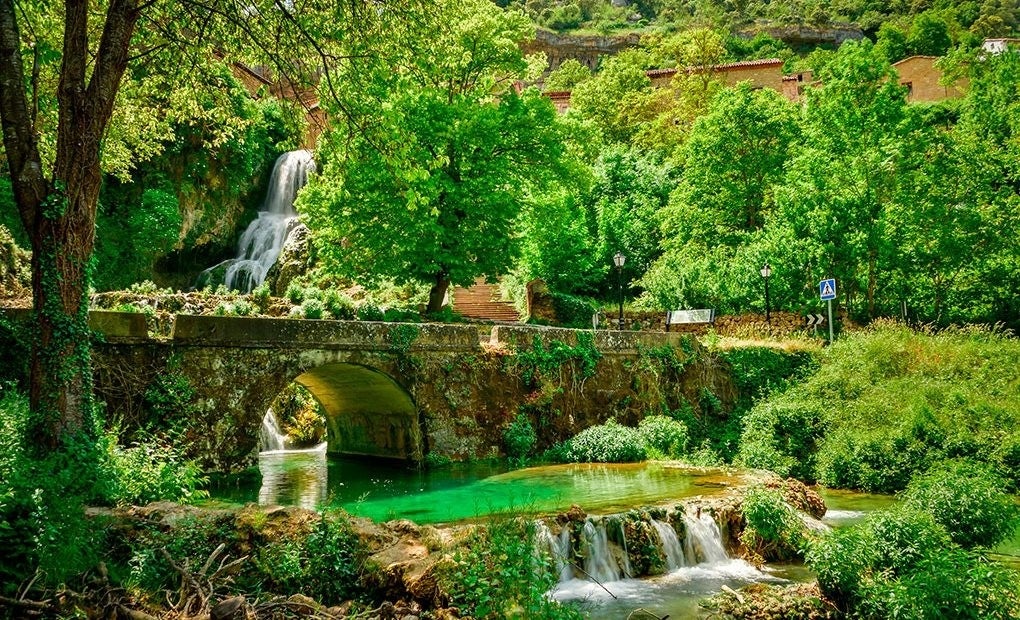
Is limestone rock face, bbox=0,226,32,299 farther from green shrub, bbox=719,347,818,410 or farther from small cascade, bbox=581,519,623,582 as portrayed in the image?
green shrub, bbox=719,347,818,410

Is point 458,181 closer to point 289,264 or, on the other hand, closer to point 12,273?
point 289,264

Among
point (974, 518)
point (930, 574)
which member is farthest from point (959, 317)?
point (930, 574)

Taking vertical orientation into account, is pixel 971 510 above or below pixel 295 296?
below

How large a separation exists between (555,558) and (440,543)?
2.06 meters

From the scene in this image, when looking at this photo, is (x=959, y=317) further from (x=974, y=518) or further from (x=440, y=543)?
(x=440, y=543)

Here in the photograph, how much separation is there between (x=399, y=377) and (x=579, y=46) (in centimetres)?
8670

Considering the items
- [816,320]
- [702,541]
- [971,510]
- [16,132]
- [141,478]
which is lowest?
[702,541]

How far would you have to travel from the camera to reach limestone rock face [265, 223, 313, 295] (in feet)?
95.2

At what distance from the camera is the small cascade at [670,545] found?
9391 millimetres

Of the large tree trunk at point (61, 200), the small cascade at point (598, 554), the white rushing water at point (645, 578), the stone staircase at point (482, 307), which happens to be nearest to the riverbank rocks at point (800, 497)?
the white rushing water at point (645, 578)

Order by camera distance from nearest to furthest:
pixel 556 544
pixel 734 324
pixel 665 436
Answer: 1. pixel 556 544
2. pixel 665 436
3. pixel 734 324

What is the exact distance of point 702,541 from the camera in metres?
9.77

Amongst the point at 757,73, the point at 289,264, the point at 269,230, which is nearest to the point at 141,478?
the point at 289,264

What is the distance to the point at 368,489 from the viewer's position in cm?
1369
